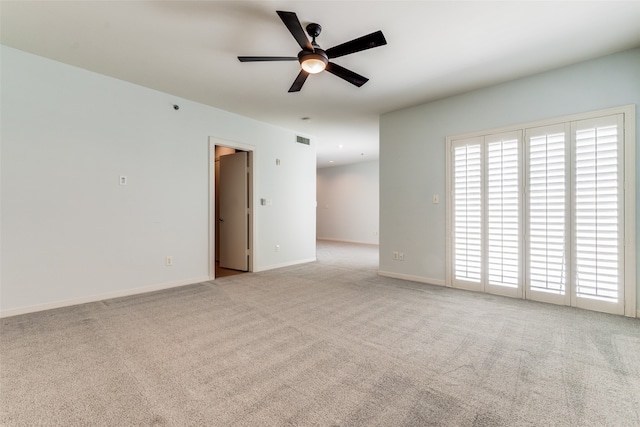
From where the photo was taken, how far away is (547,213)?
11.2 ft

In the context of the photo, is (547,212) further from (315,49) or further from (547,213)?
(315,49)

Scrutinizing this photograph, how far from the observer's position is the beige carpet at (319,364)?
1605 millimetres

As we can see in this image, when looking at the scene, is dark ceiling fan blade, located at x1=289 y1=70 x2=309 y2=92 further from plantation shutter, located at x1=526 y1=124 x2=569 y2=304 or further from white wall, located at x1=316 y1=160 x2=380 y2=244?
white wall, located at x1=316 y1=160 x2=380 y2=244

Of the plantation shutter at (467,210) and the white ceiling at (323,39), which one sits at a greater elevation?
the white ceiling at (323,39)

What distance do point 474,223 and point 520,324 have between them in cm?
148

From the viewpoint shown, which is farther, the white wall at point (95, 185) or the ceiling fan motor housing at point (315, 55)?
the white wall at point (95, 185)

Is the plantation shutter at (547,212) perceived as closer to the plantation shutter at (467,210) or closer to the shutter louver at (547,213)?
the shutter louver at (547,213)

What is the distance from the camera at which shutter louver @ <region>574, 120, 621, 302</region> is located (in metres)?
3.04

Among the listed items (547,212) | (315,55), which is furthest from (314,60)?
(547,212)

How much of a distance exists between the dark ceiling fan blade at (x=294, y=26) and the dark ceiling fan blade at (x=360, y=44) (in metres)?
0.23

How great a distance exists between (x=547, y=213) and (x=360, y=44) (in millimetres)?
2927

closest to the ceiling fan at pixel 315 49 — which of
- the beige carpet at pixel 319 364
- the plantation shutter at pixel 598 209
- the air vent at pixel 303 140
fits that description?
the beige carpet at pixel 319 364

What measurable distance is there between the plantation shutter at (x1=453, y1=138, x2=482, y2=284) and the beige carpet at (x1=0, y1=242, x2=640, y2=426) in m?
0.63

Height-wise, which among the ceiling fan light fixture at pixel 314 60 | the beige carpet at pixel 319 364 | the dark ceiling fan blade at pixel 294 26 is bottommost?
the beige carpet at pixel 319 364
